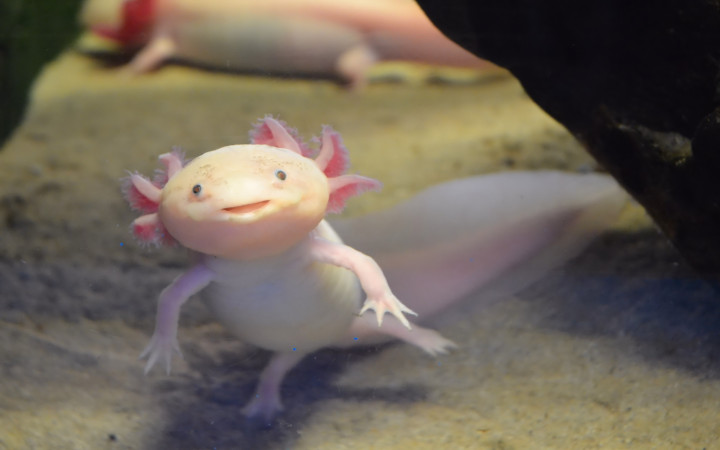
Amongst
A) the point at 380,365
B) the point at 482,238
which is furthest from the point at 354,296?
the point at 482,238

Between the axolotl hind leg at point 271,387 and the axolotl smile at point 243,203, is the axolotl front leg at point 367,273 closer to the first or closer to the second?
the axolotl smile at point 243,203

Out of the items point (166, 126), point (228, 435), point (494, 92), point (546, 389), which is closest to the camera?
point (228, 435)

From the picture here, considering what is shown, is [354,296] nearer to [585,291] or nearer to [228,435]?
[228,435]

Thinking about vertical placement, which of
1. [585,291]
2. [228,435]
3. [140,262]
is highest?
[585,291]

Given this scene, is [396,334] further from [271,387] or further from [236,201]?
[236,201]

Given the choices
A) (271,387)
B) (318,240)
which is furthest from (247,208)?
(271,387)

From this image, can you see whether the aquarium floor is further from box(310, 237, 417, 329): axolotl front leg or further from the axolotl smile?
the axolotl smile
